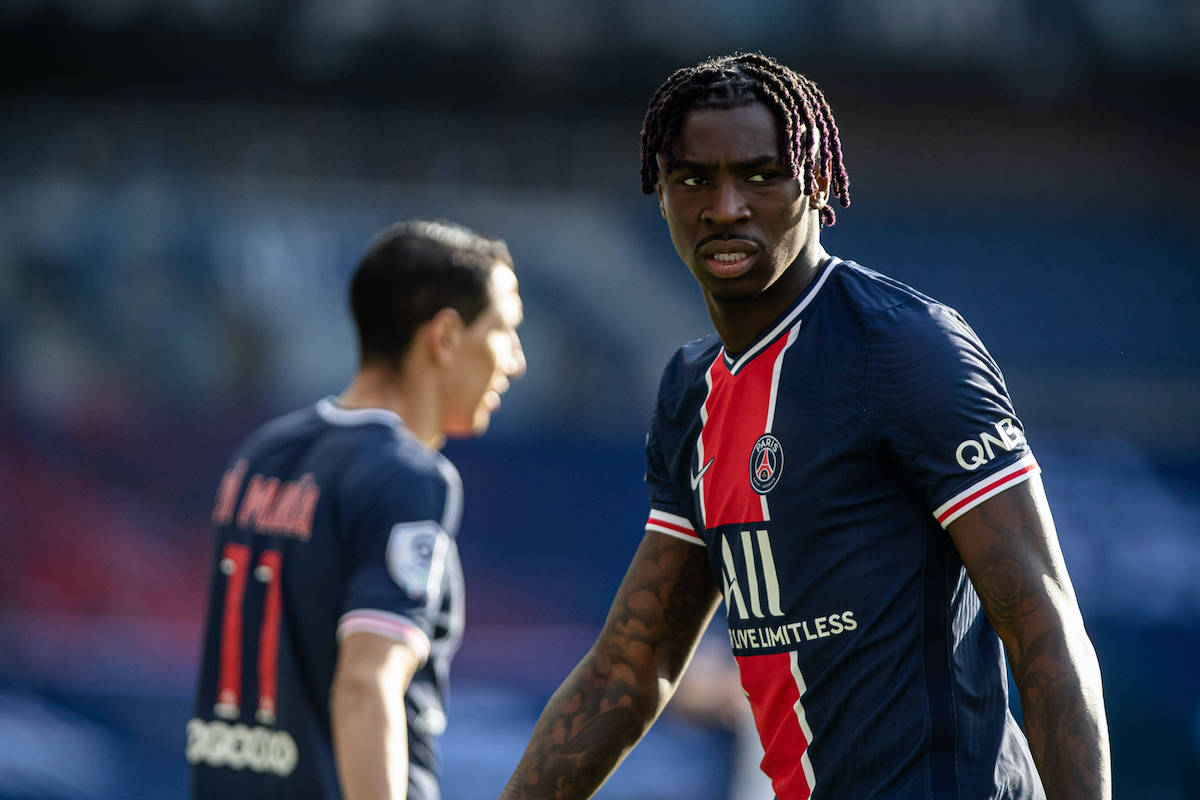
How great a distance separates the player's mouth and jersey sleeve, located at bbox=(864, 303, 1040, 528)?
276 mm

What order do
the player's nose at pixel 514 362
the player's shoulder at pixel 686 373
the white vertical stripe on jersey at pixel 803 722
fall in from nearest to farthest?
the white vertical stripe on jersey at pixel 803 722 → the player's shoulder at pixel 686 373 → the player's nose at pixel 514 362

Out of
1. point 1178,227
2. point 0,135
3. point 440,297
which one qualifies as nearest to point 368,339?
point 440,297

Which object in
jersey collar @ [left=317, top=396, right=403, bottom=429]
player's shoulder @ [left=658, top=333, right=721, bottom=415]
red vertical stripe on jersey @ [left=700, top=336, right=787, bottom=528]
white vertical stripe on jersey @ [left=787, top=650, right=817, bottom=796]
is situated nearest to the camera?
white vertical stripe on jersey @ [left=787, top=650, right=817, bottom=796]

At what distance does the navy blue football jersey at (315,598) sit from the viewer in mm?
3367

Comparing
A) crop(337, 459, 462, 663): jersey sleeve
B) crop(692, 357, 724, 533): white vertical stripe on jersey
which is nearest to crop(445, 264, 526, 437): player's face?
crop(337, 459, 462, 663): jersey sleeve

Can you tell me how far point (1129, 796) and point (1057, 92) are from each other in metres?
6.23

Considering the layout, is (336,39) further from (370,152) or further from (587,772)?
(587,772)

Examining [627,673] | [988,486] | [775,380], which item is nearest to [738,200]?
[775,380]

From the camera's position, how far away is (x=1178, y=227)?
1261cm

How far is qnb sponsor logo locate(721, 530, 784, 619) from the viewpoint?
93.1 inches

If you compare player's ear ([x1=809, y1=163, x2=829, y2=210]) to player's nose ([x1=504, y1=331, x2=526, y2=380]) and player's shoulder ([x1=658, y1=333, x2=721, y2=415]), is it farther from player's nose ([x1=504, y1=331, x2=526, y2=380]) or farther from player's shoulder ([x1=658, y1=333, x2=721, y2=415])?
player's nose ([x1=504, y1=331, x2=526, y2=380])

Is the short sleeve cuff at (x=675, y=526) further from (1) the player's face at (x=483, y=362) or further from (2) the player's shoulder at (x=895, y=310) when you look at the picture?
(1) the player's face at (x=483, y=362)

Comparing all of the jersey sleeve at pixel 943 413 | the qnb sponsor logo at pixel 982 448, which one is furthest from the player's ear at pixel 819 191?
the qnb sponsor logo at pixel 982 448

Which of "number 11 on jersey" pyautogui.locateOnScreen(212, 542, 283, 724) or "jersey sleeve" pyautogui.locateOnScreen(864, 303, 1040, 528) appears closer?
"jersey sleeve" pyautogui.locateOnScreen(864, 303, 1040, 528)
